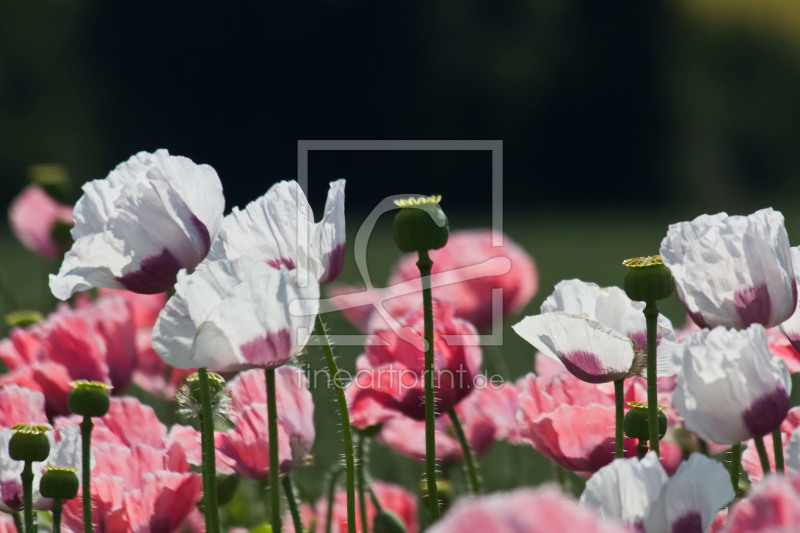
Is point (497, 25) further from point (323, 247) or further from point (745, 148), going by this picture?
point (323, 247)

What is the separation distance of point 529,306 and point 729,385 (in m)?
3.02

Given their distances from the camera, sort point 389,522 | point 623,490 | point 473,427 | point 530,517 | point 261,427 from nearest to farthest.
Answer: point 530,517
point 623,490
point 261,427
point 389,522
point 473,427

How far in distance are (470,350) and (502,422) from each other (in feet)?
0.28

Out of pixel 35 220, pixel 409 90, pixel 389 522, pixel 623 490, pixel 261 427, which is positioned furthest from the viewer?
pixel 409 90

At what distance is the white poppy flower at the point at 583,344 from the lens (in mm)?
469

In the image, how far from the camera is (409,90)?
1165cm

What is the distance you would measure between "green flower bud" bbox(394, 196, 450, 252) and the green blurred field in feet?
0.28

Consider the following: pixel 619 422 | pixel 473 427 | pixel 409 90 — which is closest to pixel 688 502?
pixel 619 422

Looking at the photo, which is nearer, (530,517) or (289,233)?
(530,517)

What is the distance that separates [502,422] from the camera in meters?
0.71

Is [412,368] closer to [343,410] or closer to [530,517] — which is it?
[343,410]

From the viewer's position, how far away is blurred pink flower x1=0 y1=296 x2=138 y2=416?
0.70m

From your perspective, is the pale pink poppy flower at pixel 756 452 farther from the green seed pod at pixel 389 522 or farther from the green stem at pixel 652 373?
the green seed pod at pixel 389 522

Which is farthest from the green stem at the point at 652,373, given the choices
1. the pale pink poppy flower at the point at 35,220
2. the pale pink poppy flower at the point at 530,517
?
the pale pink poppy flower at the point at 35,220
